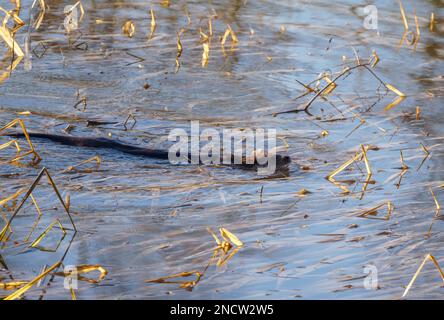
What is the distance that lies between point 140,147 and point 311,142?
3.41 feet

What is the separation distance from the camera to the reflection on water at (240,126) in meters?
3.86

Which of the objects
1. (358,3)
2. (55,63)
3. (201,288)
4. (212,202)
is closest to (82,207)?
(212,202)

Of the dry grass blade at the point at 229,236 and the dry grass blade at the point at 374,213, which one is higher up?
the dry grass blade at the point at 374,213

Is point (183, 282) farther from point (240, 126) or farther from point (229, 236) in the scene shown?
point (240, 126)

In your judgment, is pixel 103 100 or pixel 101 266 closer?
pixel 101 266

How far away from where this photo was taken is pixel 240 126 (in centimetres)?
596

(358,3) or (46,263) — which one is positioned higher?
(358,3)

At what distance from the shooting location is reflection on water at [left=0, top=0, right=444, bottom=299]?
3.86 metres

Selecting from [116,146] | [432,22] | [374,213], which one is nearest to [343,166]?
[374,213]

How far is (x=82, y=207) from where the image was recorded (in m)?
4.45

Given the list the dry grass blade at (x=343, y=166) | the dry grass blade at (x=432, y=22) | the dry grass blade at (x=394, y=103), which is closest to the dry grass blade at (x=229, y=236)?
the dry grass blade at (x=343, y=166)

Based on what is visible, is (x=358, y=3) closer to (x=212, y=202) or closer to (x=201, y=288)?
(x=212, y=202)

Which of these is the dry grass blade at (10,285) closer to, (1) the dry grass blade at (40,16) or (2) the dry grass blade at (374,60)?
(2) the dry grass blade at (374,60)
